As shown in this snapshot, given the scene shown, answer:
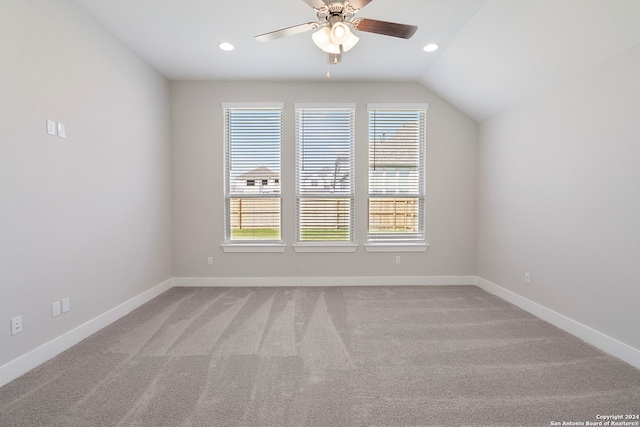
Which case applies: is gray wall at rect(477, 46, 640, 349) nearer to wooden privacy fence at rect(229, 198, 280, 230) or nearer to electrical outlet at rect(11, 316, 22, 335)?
wooden privacy fence at rect(229, 198, 280, 230)

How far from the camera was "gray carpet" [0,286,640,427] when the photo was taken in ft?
5.37

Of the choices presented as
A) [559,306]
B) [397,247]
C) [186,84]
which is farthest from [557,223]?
[186,84]

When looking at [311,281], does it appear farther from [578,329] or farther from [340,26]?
[340,26]

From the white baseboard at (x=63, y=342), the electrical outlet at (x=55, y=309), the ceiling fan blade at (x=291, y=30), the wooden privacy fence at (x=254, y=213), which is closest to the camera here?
the white baseboard at (x=63, y=342)

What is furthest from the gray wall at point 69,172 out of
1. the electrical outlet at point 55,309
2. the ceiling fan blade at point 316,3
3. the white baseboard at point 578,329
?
the white baseboard at point 578,329

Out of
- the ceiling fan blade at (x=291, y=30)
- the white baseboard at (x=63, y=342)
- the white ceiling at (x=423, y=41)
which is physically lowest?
the white baseboard at (x=63, y=342)

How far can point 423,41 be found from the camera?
3.08 meters

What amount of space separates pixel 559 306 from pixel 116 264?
4.65m

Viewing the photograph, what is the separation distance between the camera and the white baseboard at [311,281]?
418 cm

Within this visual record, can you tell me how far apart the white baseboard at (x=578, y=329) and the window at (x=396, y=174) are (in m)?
1.36

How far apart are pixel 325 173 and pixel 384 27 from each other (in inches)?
92.1

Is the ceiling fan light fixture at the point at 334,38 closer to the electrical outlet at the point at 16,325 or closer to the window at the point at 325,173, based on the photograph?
the window at the point at 325,173

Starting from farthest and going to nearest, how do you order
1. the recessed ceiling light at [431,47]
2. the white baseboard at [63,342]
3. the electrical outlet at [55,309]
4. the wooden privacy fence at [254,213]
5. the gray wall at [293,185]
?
the wooden privacy fence at [254,213]
the gray wall at [293,185]
the recessed ceiling light at [431,47]
the electrical outlet at [55,309]
the white baseboard at [63,342]

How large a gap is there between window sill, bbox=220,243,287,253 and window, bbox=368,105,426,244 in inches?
54.8
